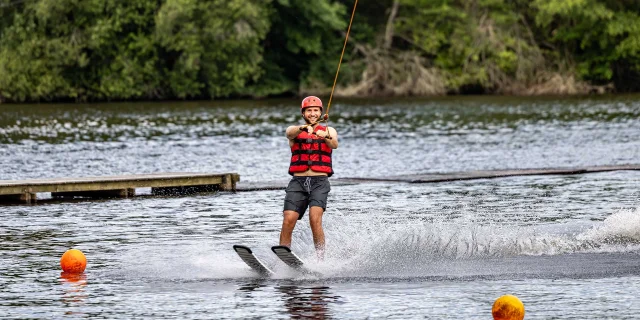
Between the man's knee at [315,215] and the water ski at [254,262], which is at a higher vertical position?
the man's knee at [315,215]

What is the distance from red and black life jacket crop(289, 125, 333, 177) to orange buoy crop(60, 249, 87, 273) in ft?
7.08

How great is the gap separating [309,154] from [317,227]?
70 cm

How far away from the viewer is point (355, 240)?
13.4m

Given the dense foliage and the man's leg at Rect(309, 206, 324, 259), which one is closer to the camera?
the man's leg at Rect(309, 206, 324, 259)

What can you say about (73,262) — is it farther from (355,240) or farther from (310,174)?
(355,240)

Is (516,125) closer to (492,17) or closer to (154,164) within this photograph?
(154,164)

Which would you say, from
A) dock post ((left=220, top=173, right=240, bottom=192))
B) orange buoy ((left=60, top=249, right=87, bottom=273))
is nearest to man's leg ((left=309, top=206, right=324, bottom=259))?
orange buoy ((left=60, top=249, right=87, bottom=273))

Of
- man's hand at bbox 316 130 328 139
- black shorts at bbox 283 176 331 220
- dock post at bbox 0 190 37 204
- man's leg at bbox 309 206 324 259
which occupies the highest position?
man's hand at bbox 316 130 328 139

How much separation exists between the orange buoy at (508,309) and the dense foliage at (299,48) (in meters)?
56.2

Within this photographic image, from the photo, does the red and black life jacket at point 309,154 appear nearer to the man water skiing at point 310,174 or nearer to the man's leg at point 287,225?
the man water skiing at point 310,174

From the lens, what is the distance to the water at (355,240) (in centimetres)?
1051

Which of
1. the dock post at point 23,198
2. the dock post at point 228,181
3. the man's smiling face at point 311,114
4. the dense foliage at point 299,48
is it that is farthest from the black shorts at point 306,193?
the dense foliage at point 299,48

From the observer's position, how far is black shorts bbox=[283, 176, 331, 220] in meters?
12.1

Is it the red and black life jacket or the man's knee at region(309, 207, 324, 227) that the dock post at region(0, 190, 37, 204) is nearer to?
the red and black life jacket
